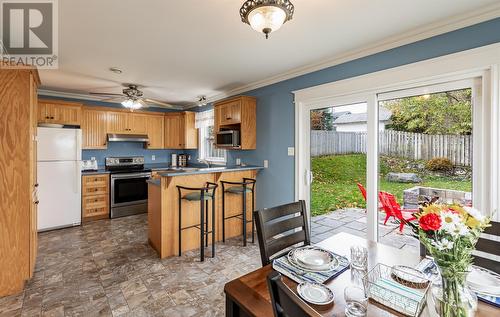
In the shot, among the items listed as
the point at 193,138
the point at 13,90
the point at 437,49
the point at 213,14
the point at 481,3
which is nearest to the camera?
the point at 481,3

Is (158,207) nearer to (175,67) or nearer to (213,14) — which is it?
(175,67)

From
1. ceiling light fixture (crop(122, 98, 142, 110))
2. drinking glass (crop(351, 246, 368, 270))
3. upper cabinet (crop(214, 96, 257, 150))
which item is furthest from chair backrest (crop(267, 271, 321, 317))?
ceiling light fixture (crop(122, 98, 142, 110))

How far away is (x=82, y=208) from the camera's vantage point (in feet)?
14.3

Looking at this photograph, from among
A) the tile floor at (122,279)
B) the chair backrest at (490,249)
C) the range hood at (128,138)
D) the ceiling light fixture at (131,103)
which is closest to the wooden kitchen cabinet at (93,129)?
the range hood at (128,138)

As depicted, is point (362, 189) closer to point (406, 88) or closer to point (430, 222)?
point (406, 88)

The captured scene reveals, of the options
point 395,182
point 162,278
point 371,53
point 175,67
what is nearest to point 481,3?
point 371,53

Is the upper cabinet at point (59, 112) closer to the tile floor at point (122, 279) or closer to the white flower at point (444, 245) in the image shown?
the tile floor at point (122, 279)

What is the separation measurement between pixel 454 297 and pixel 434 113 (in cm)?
200

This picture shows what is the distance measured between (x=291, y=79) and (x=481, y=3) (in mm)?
1955

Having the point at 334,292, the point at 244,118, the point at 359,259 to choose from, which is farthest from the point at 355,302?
the point at 244,118

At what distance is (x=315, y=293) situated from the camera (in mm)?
1028

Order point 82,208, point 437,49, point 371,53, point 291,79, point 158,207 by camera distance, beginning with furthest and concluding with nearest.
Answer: point 82,208, point 291,79, point 158,207, point 371,53, point 437,49

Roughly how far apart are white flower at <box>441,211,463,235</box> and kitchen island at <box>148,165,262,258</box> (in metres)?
2.64

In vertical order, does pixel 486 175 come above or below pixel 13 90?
below
